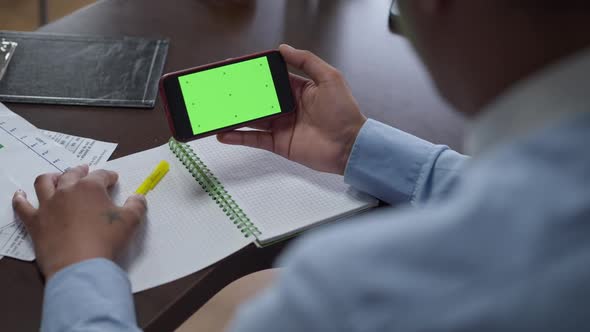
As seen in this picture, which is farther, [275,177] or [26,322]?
[275,177]

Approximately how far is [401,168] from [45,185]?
442 millimetres

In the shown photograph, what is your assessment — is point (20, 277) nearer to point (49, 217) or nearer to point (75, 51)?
point (49, 217)

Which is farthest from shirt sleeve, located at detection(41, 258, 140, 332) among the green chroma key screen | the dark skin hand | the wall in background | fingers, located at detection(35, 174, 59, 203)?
the wall in background

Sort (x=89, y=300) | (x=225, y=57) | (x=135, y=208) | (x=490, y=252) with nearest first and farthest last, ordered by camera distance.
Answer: (x=490, y=252) < (x=89, y=300) < (x=135, y=208) < (x=225, y=57)

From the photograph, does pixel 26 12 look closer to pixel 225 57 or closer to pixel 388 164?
pixel 225 57

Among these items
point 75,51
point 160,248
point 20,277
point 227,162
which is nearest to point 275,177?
point 227,162

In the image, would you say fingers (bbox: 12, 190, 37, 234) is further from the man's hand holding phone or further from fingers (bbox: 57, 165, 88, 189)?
the man's hand holding phone

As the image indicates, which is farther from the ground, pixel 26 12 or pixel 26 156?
pixel 26 156

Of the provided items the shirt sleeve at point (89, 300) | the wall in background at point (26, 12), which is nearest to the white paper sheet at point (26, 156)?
the shirt sleeve at point (89, 300)

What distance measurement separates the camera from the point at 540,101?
35cm

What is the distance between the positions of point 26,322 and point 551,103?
1.74ft

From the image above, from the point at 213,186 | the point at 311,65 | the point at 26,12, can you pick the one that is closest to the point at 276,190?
the point at 213,186

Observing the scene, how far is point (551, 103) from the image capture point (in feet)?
1.15

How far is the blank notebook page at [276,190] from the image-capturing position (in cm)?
73
